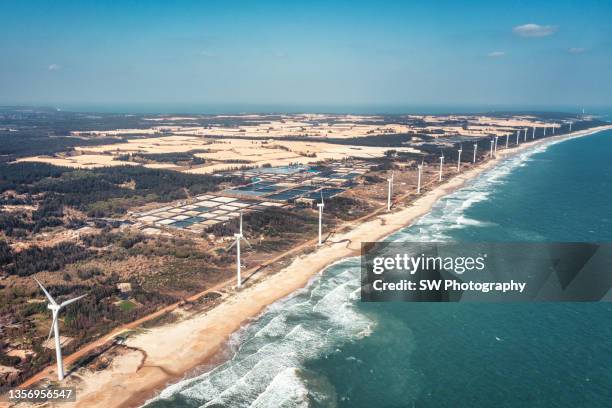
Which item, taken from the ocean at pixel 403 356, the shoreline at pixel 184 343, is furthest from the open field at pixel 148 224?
the ocean at pixel 403 356

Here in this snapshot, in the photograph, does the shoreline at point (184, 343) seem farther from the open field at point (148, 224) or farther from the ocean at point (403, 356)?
the open field at point (148, 224)

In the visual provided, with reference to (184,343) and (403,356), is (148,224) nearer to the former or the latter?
(184,343)

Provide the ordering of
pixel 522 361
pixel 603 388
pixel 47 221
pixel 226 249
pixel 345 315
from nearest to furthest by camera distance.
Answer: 1. pixel 603 388
2. pixel 522 361
3. pixel 345 315
4. pixel 226 249
5. pixel 47 221

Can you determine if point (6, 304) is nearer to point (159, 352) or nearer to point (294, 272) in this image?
point (159, 352)

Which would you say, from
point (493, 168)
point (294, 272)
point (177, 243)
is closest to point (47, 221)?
point (177, 243)

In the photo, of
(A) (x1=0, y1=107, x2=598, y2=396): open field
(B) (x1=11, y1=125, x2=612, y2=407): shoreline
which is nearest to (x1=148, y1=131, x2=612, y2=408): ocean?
(B) (x1=11, y1=125, x2=612, y2=407): shoreline
